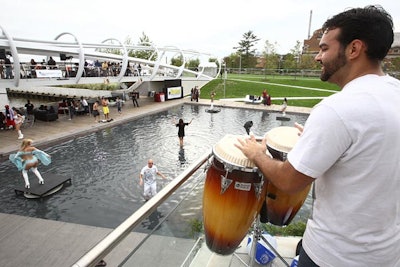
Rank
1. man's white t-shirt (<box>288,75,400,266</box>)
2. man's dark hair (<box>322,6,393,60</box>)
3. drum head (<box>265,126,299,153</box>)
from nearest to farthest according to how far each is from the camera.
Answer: man's white t-shirt (<box>288,75,400,266</box>)
man's dark hair (<box>322,6,393,60</box>)
drum head (<box>265,126,299,153</box>)

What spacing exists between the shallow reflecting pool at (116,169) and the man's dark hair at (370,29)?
1.70 metres

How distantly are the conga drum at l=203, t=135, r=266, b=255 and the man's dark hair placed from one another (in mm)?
891

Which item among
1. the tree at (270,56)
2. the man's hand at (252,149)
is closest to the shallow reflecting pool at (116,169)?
the man's hand at (252,149)

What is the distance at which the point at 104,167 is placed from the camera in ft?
37.8

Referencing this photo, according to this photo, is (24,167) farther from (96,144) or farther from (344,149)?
(344,149)

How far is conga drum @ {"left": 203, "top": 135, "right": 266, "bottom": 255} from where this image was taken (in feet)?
5.57

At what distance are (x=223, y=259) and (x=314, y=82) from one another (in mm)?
45896

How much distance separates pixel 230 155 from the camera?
1722 millimetres

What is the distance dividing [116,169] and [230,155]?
10.4m

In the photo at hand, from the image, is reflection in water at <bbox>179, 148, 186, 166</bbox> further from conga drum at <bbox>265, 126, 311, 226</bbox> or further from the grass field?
the grass field

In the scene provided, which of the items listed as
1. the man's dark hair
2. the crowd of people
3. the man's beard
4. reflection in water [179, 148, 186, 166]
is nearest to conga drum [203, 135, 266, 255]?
the man's beard

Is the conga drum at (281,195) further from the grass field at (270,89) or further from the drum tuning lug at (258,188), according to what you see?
the grass field at (270,89)

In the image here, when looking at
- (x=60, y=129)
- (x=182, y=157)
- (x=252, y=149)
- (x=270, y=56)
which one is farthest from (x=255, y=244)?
(x=270, y=56)

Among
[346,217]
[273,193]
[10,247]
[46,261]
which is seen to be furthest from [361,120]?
[10,247]
